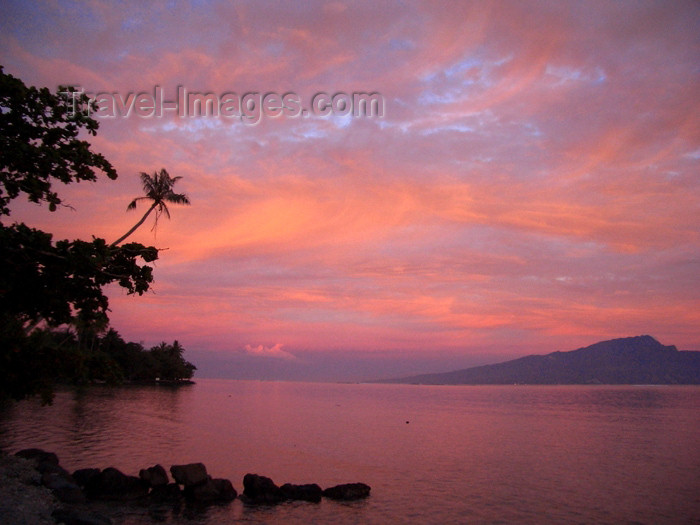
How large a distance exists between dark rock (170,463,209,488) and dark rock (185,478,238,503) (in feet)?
0.70

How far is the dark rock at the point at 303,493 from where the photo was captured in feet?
81.5

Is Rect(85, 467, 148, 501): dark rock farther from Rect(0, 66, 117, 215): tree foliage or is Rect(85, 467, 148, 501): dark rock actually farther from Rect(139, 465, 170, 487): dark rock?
Rect(0, 66, 117, 215): tree foliage

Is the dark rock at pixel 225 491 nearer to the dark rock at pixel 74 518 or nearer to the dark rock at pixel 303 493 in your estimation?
the dark rock at pixel 303 493

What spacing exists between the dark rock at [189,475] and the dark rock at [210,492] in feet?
0.70

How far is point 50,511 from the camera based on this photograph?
722 inches

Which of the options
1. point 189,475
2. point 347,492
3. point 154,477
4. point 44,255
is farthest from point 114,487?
point 44,255

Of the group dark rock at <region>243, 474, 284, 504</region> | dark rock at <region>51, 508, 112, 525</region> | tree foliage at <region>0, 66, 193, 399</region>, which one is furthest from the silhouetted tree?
dark rock at <region>243, 474, 284, 504</region>

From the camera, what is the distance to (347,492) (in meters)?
25.7

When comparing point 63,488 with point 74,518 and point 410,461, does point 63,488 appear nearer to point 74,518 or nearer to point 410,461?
point 74,518

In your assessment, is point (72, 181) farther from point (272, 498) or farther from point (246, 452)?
point (246, 452)

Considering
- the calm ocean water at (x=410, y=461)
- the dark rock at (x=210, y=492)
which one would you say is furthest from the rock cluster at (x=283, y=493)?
the dark rock at (x=210, y=492)

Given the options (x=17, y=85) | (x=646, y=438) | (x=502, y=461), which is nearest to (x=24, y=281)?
(x=17, y=85)

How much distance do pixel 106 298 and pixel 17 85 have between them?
6.52m

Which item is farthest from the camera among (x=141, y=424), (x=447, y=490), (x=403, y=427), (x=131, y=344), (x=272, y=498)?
(x=131, y=344)
